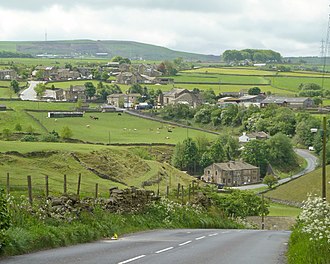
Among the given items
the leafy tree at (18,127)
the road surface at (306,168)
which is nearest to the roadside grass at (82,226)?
the leafy tree at (18,127)

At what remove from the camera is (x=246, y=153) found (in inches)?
5689

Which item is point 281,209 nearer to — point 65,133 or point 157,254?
point 65,133

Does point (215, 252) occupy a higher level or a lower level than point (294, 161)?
higher

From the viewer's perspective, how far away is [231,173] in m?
133

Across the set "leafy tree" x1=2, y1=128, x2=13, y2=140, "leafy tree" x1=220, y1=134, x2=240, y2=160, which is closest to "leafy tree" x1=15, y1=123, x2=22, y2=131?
"leafy tree" x1=2, y1=128, x2=13, y2=140

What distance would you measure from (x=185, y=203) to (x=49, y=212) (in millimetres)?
21518

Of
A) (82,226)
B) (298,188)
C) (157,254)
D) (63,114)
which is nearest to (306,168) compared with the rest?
(298,188)

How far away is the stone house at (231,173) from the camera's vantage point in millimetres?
131375

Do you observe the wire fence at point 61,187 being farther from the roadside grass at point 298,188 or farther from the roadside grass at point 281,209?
the roadside grass at point 298,188

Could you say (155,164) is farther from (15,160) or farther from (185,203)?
(185,203)

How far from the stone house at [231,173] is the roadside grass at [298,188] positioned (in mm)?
18461

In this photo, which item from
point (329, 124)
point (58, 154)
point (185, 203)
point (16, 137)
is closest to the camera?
point (185, 203)

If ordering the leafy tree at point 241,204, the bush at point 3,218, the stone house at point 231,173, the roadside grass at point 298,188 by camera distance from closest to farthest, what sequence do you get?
the bush at point 3,218 < the leafy tree at point 241,204 < the roadside grass at point 298,188 < the stone house at point 231,173

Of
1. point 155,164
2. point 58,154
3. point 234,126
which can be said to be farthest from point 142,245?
point 234,126
